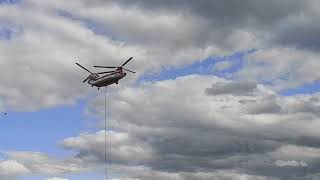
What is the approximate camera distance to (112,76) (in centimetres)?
18562

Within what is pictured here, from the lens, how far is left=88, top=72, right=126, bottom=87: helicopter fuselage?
607ft

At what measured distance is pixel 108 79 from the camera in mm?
186500

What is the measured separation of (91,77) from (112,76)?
11.9m

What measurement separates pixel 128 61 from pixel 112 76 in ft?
21.1

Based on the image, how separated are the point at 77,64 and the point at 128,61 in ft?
52.8

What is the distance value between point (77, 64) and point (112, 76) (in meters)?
12.6

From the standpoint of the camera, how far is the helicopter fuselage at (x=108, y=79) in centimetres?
18512

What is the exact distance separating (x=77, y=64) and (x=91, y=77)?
6.89m

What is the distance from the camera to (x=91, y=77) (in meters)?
195

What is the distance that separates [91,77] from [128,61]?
50.3ft

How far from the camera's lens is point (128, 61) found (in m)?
186
